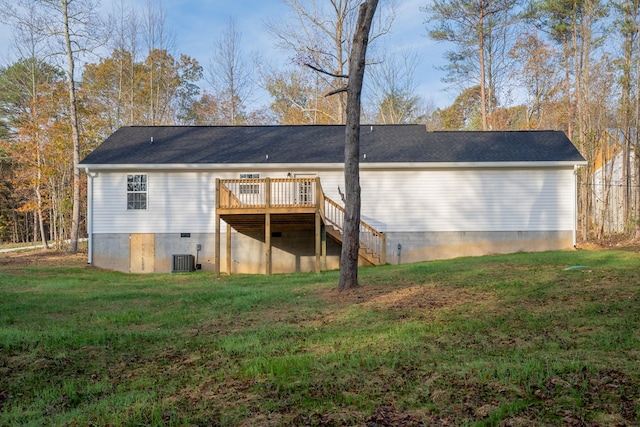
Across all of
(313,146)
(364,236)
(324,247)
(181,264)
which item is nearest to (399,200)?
(364,236)

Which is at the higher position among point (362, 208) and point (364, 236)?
point (362, 208)

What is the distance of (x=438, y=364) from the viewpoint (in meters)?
4.72

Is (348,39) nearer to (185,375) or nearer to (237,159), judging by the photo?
(237,159)

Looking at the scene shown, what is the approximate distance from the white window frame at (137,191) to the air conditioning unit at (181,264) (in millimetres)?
2204

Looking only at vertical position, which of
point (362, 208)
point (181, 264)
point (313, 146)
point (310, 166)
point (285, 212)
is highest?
point (313, 146)

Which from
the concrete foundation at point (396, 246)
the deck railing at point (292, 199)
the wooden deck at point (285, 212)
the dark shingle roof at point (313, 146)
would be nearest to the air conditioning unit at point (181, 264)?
the concrete foundation at point (396, 246)

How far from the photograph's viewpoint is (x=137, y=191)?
17328 mm

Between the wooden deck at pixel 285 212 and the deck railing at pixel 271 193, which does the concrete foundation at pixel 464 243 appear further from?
the deck railing at pixel 271 193

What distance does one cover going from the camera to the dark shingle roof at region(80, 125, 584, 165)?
1727cm

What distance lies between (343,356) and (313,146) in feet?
45.3

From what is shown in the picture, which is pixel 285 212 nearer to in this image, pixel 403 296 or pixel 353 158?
pixel 353 158

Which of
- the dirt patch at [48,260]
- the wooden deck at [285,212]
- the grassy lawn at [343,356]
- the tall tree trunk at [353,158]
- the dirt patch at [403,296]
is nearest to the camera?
the grassy lawn at [343,356]

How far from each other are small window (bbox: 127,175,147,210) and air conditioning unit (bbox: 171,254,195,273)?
225 cm

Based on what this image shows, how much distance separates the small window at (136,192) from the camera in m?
17.3
